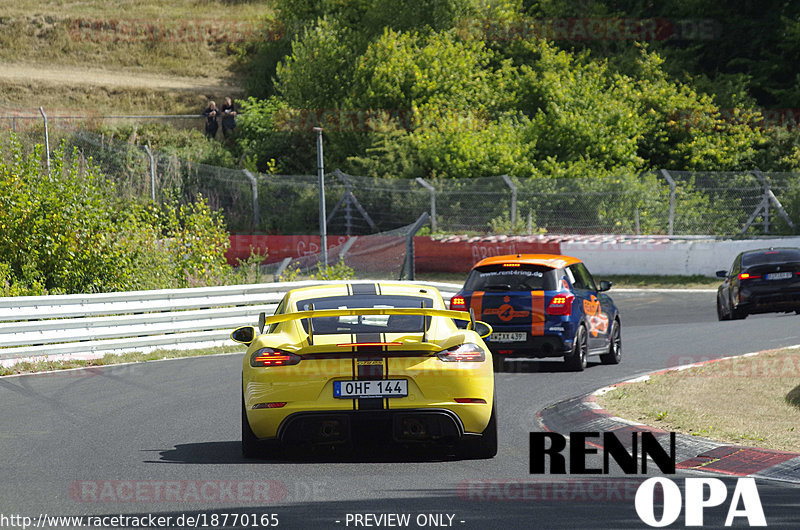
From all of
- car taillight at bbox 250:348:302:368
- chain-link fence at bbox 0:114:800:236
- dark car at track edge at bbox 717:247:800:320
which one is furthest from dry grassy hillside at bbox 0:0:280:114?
car taillight at bbox 250:348:302:368

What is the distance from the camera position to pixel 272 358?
849 cm

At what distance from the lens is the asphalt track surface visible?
22.4 ft

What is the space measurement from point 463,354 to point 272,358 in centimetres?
141

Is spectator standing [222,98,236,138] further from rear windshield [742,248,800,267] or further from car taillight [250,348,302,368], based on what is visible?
car taillight [250,348,302,368]

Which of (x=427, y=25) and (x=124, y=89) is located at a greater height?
(x=427, y=25)

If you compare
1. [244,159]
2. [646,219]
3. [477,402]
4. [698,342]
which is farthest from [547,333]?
[244,159]

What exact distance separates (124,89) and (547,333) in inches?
1980

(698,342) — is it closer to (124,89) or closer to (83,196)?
(83,196)

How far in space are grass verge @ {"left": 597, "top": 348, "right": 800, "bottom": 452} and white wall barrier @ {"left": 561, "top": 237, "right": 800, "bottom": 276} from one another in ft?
53.9

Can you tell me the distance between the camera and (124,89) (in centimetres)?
6122

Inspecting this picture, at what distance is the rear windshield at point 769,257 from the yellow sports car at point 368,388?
13.3m

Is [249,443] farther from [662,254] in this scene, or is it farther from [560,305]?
[662,254]

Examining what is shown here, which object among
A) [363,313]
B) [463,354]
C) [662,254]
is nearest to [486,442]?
[463,354]

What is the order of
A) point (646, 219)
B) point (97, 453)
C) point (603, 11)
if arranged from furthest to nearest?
point (603, 11)
point (646, 219)
point (97, 453)
